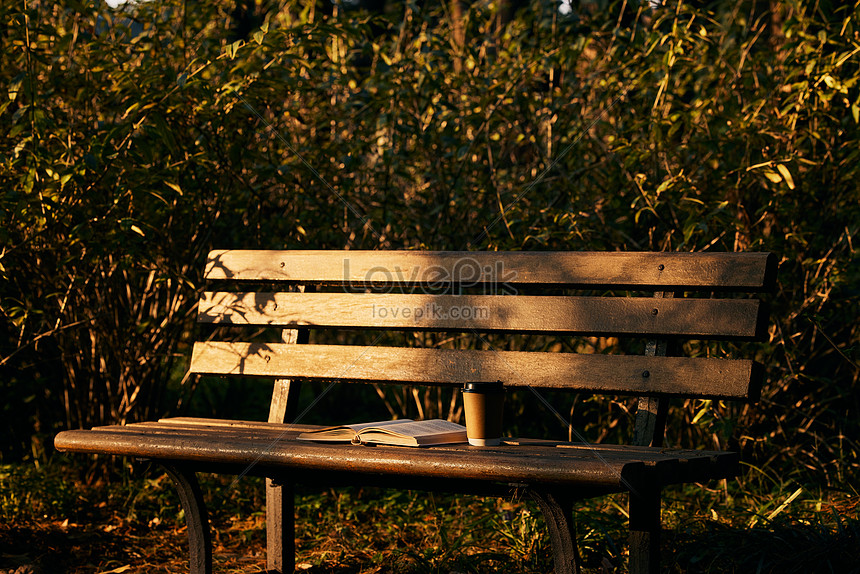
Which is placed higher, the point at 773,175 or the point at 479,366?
the point at 773,175

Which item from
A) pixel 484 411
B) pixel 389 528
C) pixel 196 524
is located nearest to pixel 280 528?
pixel 196 524

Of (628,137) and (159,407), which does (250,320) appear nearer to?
(159,407)

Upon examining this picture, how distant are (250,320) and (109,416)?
1.23 metres

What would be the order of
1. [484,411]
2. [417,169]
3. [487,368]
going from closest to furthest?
1. [484,411]
2. [487,368]
3. [417,169]

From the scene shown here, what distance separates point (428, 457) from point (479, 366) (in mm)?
650

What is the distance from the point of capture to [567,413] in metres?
4.40

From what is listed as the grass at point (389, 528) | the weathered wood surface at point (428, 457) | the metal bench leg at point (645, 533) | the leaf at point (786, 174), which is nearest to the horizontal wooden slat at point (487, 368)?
the weathered wood surface at point (428, 457)

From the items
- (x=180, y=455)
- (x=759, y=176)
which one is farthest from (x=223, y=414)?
(x=759, y=176)

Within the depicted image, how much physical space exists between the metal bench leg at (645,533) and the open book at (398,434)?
0.51 meters

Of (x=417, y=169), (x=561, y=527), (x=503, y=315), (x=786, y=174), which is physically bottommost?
(x=561, y=527)

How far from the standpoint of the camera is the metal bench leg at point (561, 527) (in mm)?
2049

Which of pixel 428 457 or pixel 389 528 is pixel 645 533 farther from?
pixel 389 528

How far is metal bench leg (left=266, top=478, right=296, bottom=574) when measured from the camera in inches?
111

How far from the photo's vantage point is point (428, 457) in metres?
2.06
